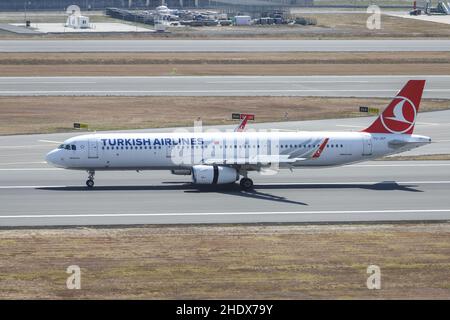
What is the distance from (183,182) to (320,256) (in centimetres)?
2163

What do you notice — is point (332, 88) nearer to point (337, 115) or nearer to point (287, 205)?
point (337, 115)

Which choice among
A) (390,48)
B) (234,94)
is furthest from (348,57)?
(234,94)

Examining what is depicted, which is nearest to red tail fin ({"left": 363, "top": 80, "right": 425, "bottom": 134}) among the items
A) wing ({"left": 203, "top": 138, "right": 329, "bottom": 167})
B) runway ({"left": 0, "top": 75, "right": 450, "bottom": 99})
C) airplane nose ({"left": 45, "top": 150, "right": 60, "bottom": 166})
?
wing ({"left": 203, "top": 138, "right": 329, "bottom": 167})

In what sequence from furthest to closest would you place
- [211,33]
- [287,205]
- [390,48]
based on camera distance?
[211,33] → [390,48] → [287,205]

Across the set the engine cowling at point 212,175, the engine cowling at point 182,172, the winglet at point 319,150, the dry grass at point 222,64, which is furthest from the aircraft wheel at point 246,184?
the dry grass at point 222,64

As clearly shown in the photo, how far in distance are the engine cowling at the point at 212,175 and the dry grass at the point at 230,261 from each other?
10606 mm

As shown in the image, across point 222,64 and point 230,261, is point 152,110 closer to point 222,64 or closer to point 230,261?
point 222,64

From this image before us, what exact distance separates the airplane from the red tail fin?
1.79 meters

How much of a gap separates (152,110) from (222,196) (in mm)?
39509

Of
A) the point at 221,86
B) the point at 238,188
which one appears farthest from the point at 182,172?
the point at 221,86

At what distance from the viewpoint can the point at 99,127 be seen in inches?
3499

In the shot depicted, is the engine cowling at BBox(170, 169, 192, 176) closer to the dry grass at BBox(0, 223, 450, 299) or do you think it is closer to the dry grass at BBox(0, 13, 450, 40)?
the dry grass at BBox(0, 223, 450, 299)

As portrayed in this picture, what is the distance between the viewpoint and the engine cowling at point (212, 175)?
62.5m

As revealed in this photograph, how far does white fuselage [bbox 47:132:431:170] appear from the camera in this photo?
63812 millimetres
